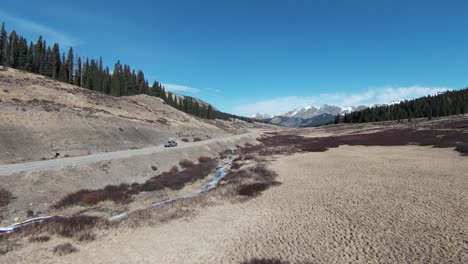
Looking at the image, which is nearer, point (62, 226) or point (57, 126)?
point (62, 226)

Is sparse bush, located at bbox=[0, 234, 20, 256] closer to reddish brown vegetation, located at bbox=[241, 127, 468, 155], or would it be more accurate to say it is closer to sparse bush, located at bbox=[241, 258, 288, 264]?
sparse bush, located at bbox=[241, 258, 288, 264]

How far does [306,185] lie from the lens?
28641 mm

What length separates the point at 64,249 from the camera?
14828mm

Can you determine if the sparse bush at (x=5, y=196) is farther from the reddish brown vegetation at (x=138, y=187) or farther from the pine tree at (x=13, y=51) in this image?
the pine tree at (x=13, y=51)

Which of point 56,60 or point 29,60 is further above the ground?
point 56,60

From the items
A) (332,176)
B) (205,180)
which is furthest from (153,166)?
(332,176)

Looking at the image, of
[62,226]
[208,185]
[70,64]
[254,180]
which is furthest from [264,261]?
[70,64]

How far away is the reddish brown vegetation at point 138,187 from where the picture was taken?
964 inches

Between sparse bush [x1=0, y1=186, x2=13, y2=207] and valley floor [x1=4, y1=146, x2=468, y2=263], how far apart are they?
8.32 metres

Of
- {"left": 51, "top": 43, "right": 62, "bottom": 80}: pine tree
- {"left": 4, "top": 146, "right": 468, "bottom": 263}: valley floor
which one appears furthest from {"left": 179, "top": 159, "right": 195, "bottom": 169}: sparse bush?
{"left": 51, "top": 43, "right": 62, "bottom": 80}: pine tree

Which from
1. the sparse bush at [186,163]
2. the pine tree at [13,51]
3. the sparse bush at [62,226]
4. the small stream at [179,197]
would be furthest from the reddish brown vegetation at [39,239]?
the pine tree at [13,51]

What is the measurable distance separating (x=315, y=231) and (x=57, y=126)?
4521 centimetres

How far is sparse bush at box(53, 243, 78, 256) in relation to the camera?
14.5 metres

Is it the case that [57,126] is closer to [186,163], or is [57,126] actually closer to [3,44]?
[186,163]
